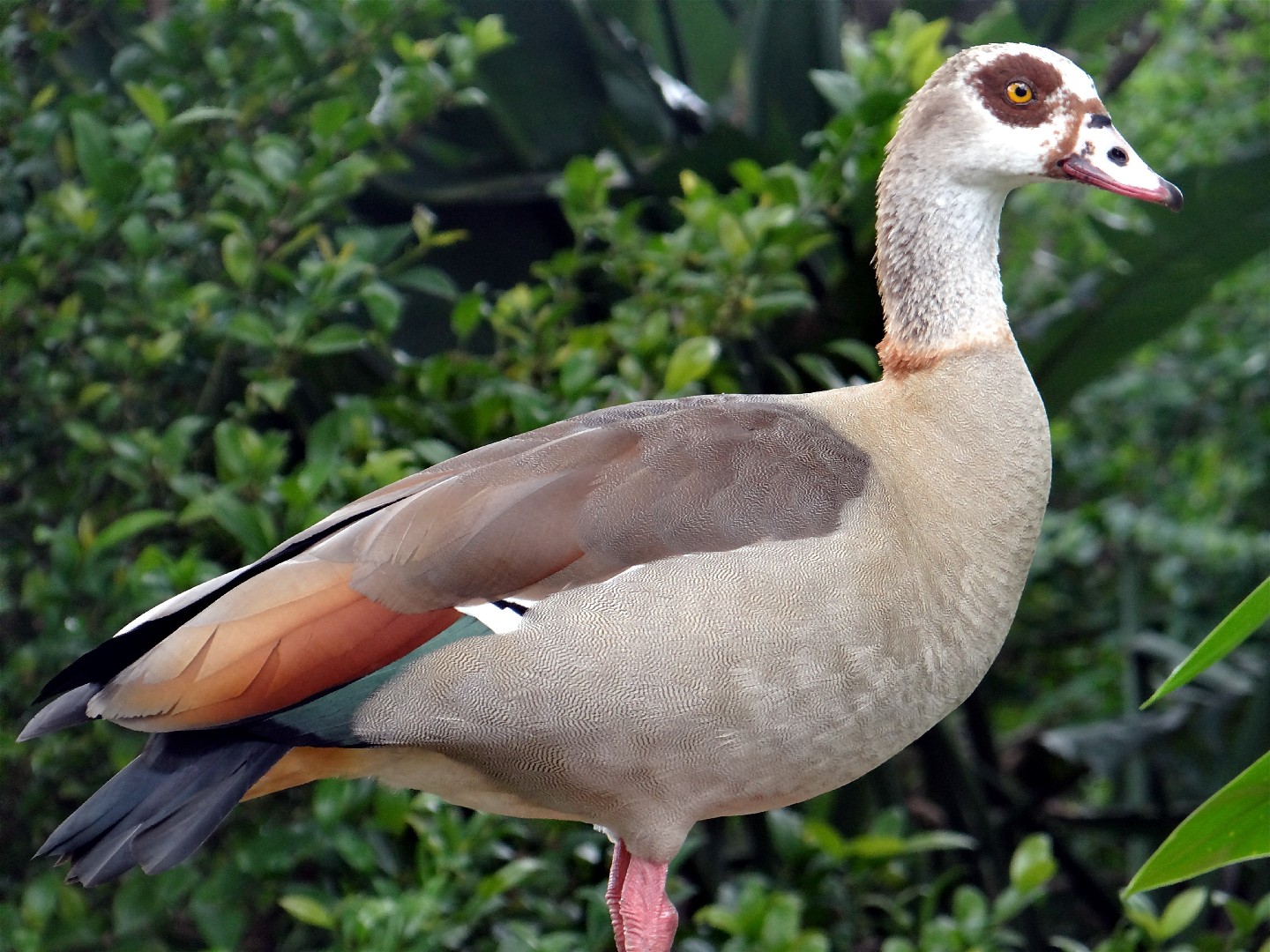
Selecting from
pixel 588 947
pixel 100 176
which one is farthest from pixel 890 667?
pixel 100 176

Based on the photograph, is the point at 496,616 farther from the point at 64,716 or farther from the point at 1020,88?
the point at 1020,88

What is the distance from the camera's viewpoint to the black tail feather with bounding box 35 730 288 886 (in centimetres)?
128

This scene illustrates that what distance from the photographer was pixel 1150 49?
3.60 meters

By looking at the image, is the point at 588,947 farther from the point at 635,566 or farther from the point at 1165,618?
Result: the point at 1165,618

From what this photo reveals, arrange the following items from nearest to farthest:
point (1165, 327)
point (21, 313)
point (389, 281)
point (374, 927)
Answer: point (374, 927) < point (21, 313) < point (389, 281) < point (1165, 327)

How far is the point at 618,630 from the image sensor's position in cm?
142

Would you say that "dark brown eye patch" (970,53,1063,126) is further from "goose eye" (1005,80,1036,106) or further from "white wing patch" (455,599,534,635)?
"white wing patch" (455,599,534,635)

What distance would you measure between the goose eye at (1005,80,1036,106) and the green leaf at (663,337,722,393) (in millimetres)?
559

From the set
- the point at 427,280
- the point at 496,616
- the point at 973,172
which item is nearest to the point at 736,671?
the point at 496,616

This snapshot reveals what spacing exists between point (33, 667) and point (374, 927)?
0.61 metres

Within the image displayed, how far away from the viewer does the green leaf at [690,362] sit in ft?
6.63

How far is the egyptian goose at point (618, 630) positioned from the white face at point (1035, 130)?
0.14 feet

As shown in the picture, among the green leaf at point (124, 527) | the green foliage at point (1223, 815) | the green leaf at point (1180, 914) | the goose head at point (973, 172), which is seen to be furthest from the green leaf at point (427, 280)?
the green foliage at point (1223, 815)

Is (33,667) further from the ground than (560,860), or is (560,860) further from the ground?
(33,667)
